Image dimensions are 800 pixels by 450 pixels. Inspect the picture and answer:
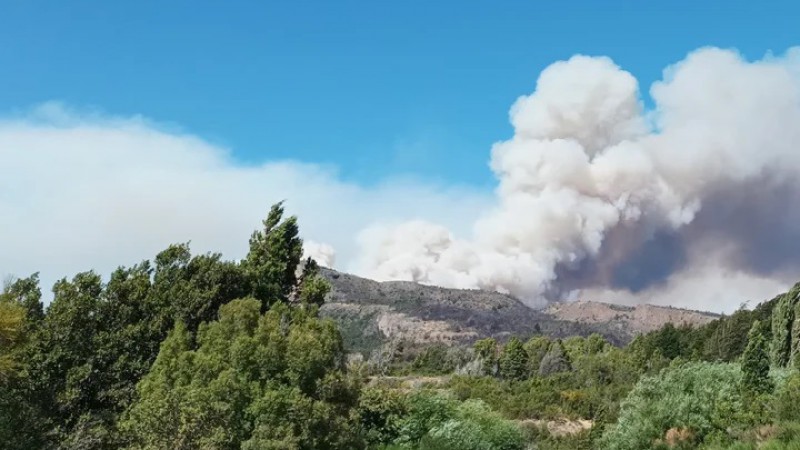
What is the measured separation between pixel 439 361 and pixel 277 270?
319 feet

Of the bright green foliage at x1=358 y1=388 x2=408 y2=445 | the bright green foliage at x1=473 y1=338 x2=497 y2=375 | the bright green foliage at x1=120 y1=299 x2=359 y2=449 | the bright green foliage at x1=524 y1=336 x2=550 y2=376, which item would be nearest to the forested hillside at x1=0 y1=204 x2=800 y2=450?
the bright green foliage at x1=120 y1=299 x2=359 y2=449

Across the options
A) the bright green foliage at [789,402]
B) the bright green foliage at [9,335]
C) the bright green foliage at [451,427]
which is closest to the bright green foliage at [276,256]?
the bright green foliage at [9,335]

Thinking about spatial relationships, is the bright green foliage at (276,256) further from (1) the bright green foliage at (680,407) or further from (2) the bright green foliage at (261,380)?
(1) the bright green foliage at (680,407)

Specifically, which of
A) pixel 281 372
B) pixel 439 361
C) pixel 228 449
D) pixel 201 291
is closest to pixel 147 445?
pixel 228 449

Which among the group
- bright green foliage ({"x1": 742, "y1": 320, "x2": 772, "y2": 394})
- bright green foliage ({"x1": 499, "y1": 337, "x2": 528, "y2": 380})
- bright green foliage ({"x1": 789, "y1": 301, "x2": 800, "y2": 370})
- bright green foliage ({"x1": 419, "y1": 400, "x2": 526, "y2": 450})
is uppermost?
bright green foliage ({"x1": 499, "y1": 337, "x2": 528, "y2": 380})

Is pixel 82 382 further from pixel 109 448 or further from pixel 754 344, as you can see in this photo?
pixel 754 344

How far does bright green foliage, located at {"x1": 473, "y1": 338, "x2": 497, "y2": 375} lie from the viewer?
12519 centimetres

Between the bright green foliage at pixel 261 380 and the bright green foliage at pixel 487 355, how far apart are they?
308 feet

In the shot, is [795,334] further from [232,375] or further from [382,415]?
[232,375]

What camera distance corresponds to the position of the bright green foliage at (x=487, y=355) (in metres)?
125

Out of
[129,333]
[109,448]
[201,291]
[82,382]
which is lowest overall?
[109,448]

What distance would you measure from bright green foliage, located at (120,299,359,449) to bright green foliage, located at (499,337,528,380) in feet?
296

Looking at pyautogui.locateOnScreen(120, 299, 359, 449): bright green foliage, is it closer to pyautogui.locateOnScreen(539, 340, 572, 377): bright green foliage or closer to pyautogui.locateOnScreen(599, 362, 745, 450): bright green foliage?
pyautogui.locateOnScreen(599, 362, 745, 450): bright green foliage

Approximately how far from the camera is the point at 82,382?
33.7 meters
